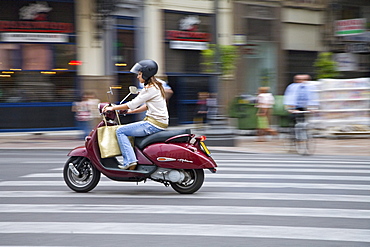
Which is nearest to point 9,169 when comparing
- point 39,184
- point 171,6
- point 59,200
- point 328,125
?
point 39,184

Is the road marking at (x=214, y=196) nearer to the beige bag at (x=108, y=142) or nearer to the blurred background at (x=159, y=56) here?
the beige bag at (x=108, y=142)

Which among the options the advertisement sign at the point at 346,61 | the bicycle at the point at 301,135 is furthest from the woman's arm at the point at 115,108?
the advertisement sign at the point at 346,61

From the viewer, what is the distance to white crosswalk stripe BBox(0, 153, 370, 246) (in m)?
5.76

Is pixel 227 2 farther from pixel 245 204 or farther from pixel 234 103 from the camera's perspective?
pixel 245 204

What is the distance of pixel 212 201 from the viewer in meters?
7.37

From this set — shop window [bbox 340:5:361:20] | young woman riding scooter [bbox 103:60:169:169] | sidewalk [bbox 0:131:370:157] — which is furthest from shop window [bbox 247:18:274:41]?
young woman riding scooter [bbox 103:60:169:169]

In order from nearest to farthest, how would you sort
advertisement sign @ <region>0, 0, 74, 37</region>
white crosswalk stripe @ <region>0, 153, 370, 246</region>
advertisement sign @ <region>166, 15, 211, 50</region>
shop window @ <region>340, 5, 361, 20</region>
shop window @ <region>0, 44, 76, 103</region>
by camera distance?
white crosswalk stripe @ <region>0, 153, 370, 246</region> → advertisement sign @ <region>0, 0, 74, 37</region> → shop window @ <region>0, 44, 76, 103</region> → advertisement sign @ <region>166, 15, 211, 50</region> → shop window @ <region>340, 5, 361, 20</region>

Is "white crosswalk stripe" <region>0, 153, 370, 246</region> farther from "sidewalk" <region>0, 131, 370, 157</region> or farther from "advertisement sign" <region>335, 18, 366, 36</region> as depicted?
"advertisement sign" <region>335, 18, 366, 36</region>

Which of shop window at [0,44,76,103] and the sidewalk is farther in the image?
shop window at [0,44,76,103]

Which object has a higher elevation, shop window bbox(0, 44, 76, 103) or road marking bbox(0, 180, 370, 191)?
shop window bbox(0, 44, 76, 103)

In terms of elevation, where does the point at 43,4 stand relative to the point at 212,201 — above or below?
above

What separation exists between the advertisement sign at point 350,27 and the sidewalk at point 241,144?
425 inches

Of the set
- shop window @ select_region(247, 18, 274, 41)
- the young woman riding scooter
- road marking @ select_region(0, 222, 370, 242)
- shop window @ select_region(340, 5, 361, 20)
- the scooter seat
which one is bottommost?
road marking @ select_region(0, 222, 370, 242)

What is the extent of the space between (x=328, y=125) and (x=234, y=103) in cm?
293
